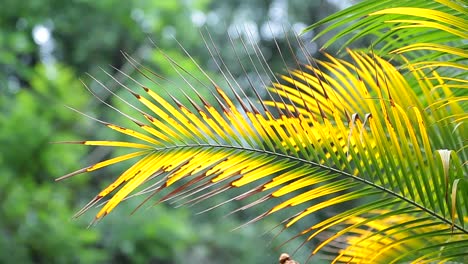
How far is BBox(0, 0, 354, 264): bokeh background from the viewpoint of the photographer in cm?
679

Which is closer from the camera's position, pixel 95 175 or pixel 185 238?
pixel 185 238

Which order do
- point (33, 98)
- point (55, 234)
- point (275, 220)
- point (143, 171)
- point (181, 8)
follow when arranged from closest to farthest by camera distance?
point (143, 171) → point (55, 234) → point (33, 98) → point (275, 220) → point (181, 8)

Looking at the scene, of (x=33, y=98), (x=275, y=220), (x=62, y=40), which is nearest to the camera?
(x=33, y=98)

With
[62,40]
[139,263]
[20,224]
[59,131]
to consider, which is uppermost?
[62,40]

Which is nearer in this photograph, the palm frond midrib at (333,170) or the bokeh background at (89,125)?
the palm frond midrib at (333,170)

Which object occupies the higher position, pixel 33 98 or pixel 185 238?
pixel 33 98

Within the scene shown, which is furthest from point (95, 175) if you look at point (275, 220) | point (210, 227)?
point (275, 220)

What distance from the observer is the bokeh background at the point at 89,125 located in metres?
6.79

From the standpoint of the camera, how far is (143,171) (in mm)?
1330

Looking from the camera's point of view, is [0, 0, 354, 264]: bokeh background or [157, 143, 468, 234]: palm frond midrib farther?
[0, 0, 354, 264]: bokeh background

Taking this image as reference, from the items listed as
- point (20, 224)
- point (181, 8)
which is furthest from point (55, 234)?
point (181, 8)

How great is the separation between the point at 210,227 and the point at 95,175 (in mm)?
1306

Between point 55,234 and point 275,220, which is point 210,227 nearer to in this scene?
point 275,220

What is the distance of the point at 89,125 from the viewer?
317 inches
